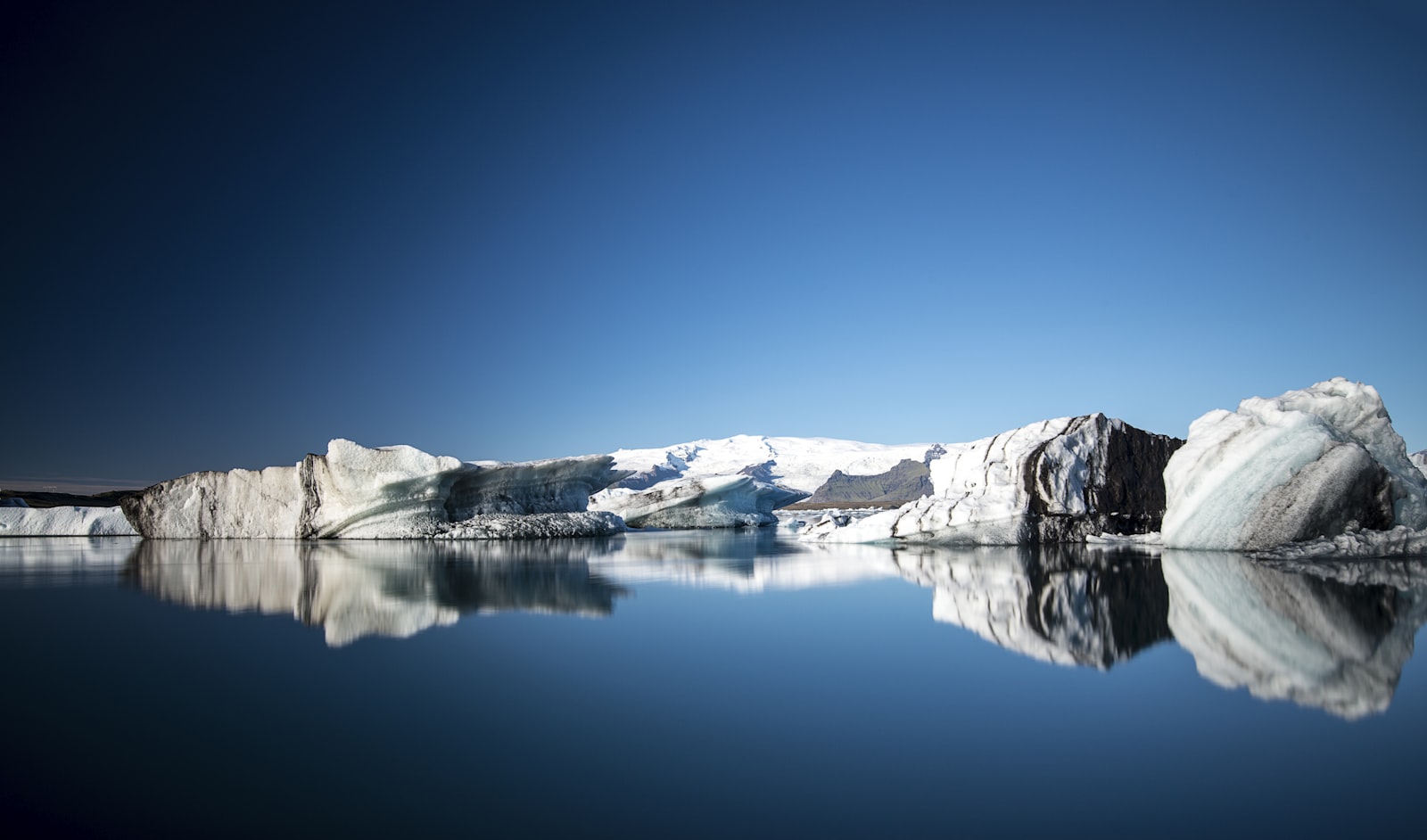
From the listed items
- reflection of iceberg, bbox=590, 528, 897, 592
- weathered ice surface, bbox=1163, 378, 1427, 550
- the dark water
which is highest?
weathered ice surface, bbox=1163, 378, 1427, 550

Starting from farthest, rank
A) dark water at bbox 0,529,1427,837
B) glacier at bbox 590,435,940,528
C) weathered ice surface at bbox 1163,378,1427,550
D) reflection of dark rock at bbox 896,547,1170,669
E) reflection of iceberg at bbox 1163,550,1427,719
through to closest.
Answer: glacier at bbox 590,435,940,528
weathered ice surface at bbox 1163,378,1427,550
reflection of dark rock at bbox 896,547,1170,669
reflection of iceberg at bbox 1163,550,1427,719
dark water at bbox 0,529,1427,837

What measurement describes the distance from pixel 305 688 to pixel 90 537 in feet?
91.9

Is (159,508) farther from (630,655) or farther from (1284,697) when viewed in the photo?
(1284,697)

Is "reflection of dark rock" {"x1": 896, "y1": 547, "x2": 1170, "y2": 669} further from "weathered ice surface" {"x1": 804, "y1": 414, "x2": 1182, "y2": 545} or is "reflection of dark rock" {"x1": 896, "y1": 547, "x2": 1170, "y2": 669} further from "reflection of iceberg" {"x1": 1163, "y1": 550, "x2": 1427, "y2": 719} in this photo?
"weathered ice surface" {"x1": 804, "y1": 414, "x2": 1182, "y2": 545}

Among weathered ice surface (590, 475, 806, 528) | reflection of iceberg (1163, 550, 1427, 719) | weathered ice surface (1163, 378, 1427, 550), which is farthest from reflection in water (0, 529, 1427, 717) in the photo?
weathered ice surface (590, 475, 806, 528)

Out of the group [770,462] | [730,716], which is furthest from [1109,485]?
[770,462]

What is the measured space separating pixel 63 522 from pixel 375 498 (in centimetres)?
1312

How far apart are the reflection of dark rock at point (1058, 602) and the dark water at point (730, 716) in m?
0.05

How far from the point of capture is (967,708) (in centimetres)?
344

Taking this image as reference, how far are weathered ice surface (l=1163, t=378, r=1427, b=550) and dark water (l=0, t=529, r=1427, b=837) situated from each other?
3965mm

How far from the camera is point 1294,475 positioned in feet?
36.2

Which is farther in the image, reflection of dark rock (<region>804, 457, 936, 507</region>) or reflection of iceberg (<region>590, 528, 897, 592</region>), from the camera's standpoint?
reflection of dark rock (<region>804, 457, 936, 507</region>)

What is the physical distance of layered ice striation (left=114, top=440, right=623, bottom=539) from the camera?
20828mm

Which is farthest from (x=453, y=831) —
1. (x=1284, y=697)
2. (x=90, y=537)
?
(x=90, y=537)
